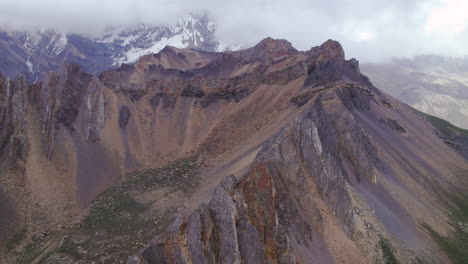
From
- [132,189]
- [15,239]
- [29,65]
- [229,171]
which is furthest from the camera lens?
[29,65]

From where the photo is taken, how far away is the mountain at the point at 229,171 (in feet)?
91.9

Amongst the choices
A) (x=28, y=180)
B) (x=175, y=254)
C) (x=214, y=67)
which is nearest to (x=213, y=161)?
(x=28, y=180)

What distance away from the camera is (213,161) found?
56688mm

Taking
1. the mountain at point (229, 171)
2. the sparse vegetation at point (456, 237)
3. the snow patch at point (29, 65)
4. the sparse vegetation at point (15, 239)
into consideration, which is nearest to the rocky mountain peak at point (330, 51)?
the mountain at point (229, 171)

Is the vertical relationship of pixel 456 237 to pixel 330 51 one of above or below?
below

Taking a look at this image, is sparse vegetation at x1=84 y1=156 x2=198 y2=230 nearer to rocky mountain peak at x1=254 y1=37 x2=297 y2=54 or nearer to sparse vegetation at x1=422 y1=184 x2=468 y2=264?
sparse vegetation at x1=422 y1=184 x2=468 y2=264

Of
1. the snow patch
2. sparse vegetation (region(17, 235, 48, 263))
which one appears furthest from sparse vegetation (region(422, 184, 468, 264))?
A: the snow patch

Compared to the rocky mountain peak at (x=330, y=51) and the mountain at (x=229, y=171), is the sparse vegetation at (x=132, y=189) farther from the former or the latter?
the rocky mountain peak at (x=330, y=51)

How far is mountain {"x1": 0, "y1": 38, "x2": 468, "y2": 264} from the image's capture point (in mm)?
28000

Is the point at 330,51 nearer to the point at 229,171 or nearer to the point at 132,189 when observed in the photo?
the point at 229,171

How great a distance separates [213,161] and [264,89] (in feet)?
82.8

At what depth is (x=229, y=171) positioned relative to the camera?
47.9 meters

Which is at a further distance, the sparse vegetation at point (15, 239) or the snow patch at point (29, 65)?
the snow patch at point (29, 65)

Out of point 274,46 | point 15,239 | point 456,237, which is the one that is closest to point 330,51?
point 274,46
